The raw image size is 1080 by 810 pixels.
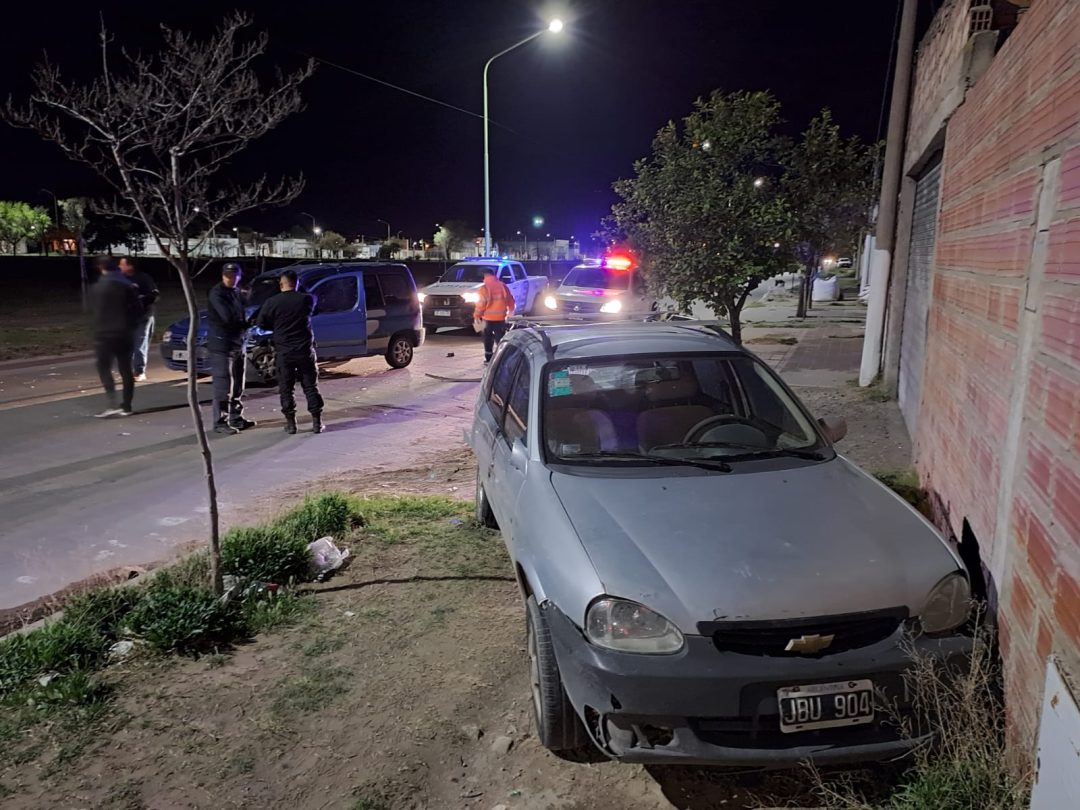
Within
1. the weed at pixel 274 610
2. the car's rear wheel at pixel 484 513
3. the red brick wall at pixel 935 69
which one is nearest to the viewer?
the weed at pixel 274 610

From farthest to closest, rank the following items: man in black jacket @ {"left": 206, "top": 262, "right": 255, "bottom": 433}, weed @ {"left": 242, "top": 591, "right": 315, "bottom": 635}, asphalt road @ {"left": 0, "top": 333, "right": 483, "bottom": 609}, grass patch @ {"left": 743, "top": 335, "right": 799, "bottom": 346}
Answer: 1. grass patch @ {"left": 743, "top": 335, "right": 799, "bottom": 346}
2. man in black jacket @ {"left": 206, "top": 262, "right": 255, "bottom": 433}
3. asphalt road @ {"left": 0, "top": 333, "right": 483, "bottom": 609}
4. weed @ {"left": 242, "top": 591, "right": 315, "bottom": 635}

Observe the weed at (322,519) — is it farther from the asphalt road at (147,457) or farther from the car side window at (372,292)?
the car side window at (372,292)

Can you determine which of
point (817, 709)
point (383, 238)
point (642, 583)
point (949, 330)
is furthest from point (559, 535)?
point (383, 238)

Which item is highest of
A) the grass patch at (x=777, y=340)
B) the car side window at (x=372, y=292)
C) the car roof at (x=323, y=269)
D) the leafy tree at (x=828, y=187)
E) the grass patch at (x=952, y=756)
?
the leafy tree at (x=828, y=187)

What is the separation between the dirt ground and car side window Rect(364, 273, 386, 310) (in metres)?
8.99

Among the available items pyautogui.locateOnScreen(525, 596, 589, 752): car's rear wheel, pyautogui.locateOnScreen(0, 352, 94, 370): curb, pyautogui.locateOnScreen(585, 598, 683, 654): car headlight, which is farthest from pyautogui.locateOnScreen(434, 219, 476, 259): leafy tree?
pyautogui.locateOnScreen(585, 598, 683, 654): car headlight

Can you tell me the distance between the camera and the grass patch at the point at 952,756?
2.49m

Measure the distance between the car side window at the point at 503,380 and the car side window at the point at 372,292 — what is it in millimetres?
8063

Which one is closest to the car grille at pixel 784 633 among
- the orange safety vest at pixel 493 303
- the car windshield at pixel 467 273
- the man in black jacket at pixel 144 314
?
the man in black jacket at pixel 144 314

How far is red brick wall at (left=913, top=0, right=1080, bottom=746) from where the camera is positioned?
8.24 feet

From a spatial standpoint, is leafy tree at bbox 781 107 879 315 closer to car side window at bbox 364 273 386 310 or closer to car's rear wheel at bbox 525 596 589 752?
car side window at bbox 364 273 386 310

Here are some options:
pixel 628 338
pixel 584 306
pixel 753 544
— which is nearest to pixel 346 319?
pixel 584 306

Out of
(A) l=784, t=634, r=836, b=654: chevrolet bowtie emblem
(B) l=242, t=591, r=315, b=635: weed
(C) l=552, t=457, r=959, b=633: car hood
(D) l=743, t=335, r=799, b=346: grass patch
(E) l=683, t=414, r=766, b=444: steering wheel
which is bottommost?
(D) l=743, t=335, r=799, b=346: grass patch

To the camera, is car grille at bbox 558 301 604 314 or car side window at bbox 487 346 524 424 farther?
car grille at bbox 558 301 604 314
